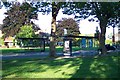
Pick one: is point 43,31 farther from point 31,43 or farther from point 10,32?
point 31,43

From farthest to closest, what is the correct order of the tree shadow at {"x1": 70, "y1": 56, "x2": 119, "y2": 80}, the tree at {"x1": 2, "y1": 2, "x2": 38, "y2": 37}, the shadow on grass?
the tree at {"x1": 2, "y1": 2, "x2": 38, "y2": 37} → the shadow on grass → the tree shadow at {"x1": 70, "y1": 56, "x2": 119, "y2": 80}

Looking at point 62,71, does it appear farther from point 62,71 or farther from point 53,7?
point 53,7

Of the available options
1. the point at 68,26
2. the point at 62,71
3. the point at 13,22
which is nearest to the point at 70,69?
the point at 62,71

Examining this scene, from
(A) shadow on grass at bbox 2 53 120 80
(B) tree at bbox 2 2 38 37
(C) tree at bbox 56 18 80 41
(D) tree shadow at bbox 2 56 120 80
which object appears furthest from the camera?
(C) tree at bbox 56 18 80 41

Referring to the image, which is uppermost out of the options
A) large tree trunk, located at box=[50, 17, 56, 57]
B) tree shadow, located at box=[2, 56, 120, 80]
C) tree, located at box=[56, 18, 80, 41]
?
tree, located at box=[56, 18, 80, 41]

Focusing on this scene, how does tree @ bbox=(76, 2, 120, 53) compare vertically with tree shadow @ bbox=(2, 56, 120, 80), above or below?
above

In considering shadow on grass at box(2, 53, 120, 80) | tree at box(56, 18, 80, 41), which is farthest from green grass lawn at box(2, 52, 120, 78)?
tree at box(56, 18, 80, 41)

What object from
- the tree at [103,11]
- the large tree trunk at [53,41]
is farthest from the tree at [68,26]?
the large tree trunk at [53,41]

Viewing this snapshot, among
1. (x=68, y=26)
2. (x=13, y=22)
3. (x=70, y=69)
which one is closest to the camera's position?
(x=70, y=69)

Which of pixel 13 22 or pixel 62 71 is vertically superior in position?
pixel 13 22

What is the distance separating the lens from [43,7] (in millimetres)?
30500

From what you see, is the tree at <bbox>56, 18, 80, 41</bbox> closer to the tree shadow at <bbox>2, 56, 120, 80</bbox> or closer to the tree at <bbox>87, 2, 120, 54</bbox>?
the tree at <bbox>87, 2, 120, 54</bbox>

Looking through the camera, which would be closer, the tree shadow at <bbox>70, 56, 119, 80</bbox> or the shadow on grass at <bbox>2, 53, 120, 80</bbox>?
the tree shadow at <bbox>70, 56, 119, 80</bbox>

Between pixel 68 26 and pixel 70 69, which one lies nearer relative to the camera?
pixel 70 69
